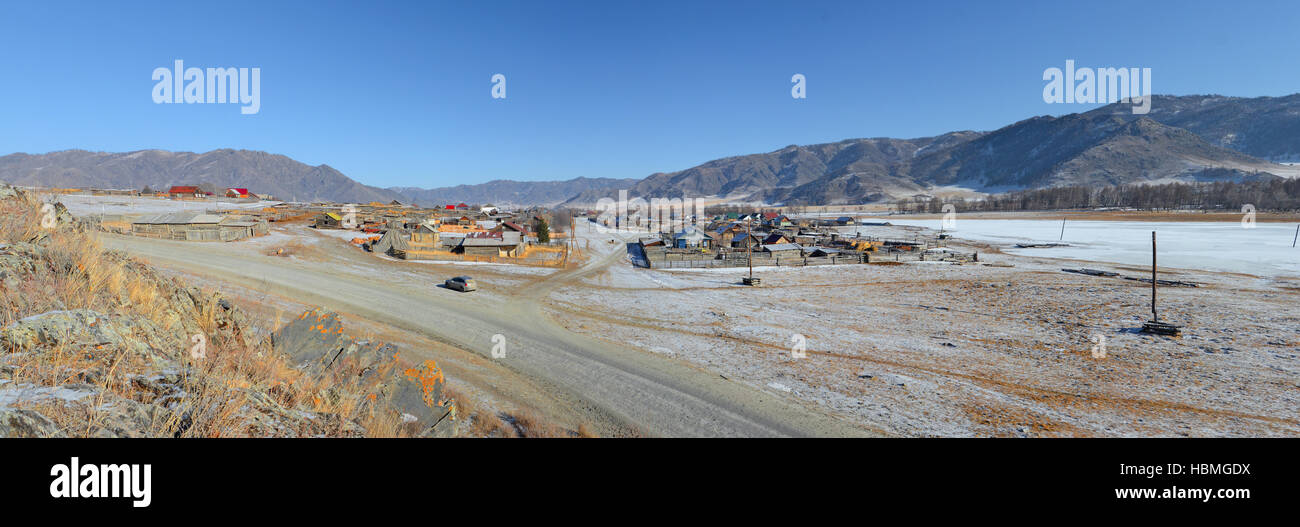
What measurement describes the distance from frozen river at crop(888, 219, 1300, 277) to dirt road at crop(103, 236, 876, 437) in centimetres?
5557

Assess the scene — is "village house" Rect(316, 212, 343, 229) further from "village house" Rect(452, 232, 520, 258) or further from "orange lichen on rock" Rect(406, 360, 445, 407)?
"orange lichen on rock" Rect(406, 360, 445, 407)

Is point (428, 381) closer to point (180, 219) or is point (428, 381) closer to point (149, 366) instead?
point (149, 366)

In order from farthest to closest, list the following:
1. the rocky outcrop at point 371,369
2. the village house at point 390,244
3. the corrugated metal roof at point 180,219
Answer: the village house at point 390,244
the corrugated metal roof at point 180,219
the rocky outcrop at point 371,369

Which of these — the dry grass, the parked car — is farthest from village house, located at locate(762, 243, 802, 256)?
the dry grass

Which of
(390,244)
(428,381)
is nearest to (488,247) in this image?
(390,244)

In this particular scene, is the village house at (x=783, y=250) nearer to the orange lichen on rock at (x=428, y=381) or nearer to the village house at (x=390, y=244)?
the village house at (x=390, y=244)

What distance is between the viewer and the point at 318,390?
6.83m

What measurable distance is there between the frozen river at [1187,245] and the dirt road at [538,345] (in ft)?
182

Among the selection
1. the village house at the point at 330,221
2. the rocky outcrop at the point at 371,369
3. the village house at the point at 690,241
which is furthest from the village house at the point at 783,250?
the village house at the point at 330,221

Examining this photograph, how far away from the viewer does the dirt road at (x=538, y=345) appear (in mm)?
12969

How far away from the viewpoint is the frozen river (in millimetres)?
45625

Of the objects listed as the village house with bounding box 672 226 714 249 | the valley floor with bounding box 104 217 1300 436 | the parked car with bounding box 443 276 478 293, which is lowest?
the valley floor with bounding box 104 217 1300 436
